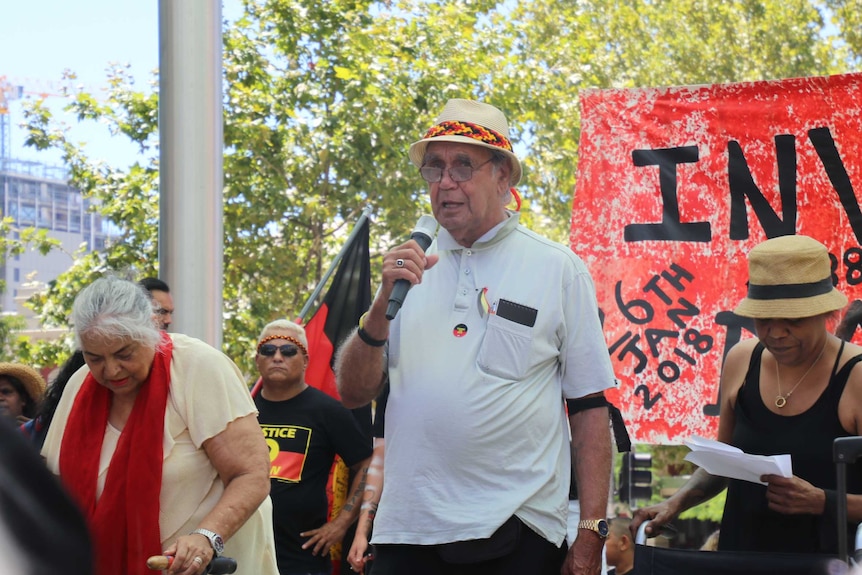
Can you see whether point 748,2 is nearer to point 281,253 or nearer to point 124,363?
point 281,253

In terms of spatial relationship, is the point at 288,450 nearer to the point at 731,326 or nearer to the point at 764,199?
the point at 731,326

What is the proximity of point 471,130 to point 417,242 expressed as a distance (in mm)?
491

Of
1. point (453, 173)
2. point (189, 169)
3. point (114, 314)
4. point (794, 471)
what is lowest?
point (794, 471)

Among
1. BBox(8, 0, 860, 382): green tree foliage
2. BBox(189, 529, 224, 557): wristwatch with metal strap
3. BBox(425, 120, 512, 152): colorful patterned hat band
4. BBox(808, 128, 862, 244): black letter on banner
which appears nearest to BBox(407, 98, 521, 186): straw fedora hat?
BBox(425, 120, 512, 152): colorful patterned hat band

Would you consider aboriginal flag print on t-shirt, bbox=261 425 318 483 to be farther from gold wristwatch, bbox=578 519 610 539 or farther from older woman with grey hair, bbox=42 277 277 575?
gold wristwatch, bbox=578 519 610 539

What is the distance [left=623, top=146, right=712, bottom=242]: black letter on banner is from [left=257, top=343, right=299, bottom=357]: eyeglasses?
1830 millimetres

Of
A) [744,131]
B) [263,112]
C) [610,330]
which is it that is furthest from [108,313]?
[263,112]

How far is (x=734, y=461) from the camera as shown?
3.72 meters

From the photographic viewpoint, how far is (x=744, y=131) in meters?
6.20

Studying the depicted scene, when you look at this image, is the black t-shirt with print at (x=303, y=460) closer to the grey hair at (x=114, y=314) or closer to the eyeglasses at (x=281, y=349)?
the eyeglasses at (x=281, y=349)

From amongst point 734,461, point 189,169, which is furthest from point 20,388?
point 734,461

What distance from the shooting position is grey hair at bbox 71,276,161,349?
151 inches

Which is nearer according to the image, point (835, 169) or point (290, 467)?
point (290, 467)

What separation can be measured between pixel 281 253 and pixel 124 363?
35.0ft
